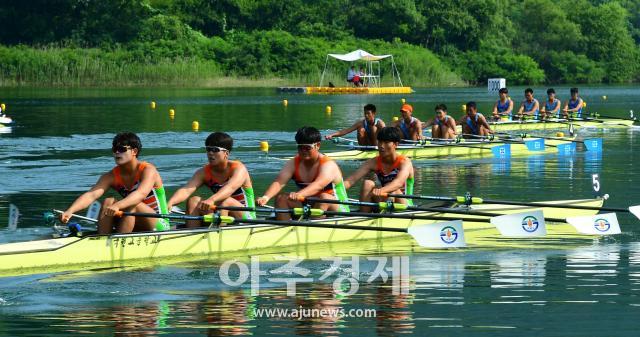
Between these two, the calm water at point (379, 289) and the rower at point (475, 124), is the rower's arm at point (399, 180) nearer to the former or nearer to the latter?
the calm water at point (379, 289)

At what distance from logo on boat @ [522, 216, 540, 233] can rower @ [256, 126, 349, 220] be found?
221 cm

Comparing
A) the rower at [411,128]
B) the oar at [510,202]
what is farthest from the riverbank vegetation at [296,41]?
the oar at [510,202]

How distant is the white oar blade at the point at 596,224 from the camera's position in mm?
15039

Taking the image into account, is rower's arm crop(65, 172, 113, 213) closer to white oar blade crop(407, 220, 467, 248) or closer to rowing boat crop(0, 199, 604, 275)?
rowing boat crop(0, 199, 604, 275)

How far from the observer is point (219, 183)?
14.1 m

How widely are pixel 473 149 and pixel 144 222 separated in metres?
15.7

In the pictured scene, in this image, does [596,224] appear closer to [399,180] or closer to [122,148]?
[399,180]

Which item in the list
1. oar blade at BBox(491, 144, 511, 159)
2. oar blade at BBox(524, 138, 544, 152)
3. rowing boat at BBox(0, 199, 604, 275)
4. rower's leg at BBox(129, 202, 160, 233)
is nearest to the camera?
rowing boat at BBox(0, 199, 604, 275)

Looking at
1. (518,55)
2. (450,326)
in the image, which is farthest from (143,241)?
(518,55)

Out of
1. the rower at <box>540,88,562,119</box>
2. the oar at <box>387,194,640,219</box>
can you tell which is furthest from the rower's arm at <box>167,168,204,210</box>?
the rower at <box>540,88,562,119</box>

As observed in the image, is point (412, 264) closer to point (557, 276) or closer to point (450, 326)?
point (557, 276)

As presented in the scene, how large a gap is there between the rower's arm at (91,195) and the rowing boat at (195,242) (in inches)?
13.2

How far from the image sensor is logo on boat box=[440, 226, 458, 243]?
14.0 meters

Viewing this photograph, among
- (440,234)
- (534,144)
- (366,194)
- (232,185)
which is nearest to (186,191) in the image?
(232,185)
